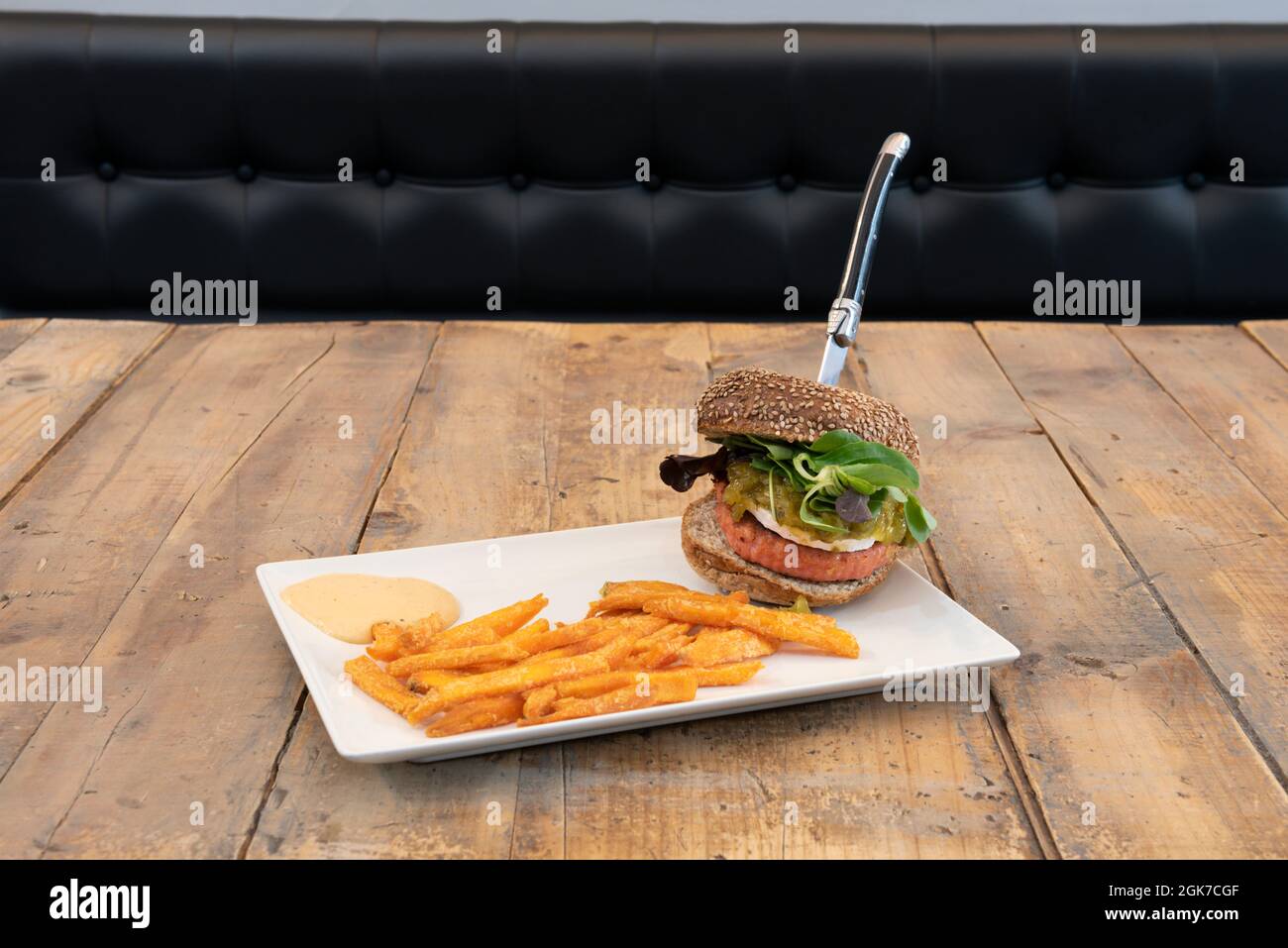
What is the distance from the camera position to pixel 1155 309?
10.4 feet

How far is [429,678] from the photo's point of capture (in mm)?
1073

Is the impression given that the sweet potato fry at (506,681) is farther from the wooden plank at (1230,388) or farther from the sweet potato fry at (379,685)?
the wooden plank at (1230,388)

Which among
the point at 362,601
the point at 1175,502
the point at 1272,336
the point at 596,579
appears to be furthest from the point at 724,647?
the point at 1272,336

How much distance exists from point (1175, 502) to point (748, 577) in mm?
628

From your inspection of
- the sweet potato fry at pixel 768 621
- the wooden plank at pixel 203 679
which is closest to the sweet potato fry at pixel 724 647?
the sweet potato fry at pixel 768 621

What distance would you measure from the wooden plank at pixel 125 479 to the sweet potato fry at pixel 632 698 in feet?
1.42

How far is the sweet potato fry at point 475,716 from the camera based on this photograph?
1025 millimetres

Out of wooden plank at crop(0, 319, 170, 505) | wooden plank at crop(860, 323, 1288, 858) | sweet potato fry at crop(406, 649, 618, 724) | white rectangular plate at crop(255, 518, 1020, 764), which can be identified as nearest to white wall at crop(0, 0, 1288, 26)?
wooden plank at crop(0, 319, 170, 505)

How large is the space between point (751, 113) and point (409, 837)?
235cm

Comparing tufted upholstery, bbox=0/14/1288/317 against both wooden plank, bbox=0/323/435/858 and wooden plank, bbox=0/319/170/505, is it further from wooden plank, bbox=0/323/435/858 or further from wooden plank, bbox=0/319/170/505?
wooden plank, bbox=0/323/435/858

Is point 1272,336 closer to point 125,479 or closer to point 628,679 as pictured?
point 628,679

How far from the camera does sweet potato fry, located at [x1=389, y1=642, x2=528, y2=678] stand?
1.09 m
